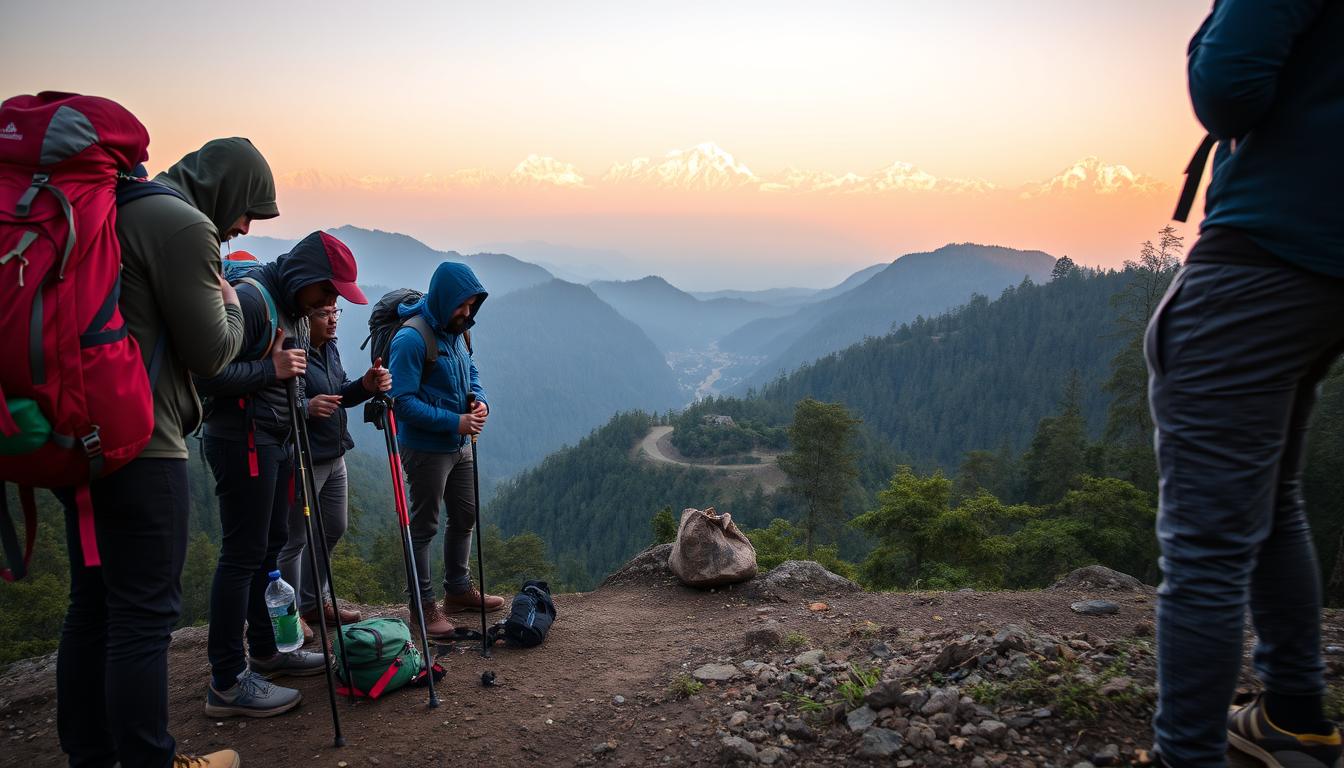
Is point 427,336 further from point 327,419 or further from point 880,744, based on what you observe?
point 880,744

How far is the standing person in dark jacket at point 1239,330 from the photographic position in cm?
182

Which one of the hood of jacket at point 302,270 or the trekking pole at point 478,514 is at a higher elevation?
the hood of jacket at point 302,270

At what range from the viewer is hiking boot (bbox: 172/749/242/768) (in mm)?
3143

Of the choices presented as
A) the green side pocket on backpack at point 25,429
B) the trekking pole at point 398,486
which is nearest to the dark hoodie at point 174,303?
the green side pocket on backpack at point 25,429

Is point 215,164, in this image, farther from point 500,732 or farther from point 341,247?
point 500,732

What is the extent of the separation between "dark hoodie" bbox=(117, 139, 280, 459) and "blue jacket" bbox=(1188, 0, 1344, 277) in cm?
332

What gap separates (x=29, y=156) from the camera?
2.23m

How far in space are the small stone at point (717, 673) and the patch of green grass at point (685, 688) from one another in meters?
0.08

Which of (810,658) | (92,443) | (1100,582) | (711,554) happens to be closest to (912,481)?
(1100,582)

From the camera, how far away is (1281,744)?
7.39 feet

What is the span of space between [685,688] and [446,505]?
2454 mm

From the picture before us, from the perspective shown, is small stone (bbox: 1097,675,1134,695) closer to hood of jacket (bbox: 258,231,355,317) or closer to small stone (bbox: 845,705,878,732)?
small stone (bbox: 845,705,878,732)

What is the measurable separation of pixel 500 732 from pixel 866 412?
113021mm

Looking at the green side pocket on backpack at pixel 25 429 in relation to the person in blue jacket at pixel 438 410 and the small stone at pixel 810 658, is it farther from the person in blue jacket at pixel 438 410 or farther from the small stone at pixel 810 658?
the small stone at pixel 810 658
